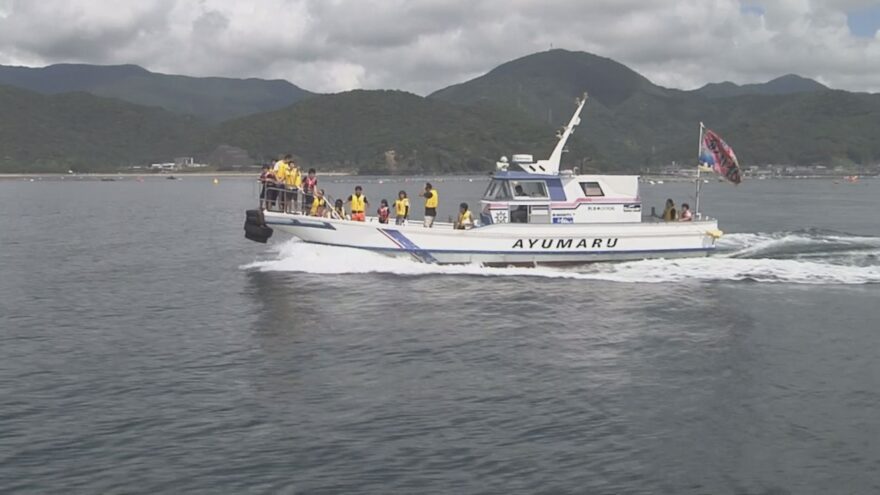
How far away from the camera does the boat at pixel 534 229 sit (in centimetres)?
2989

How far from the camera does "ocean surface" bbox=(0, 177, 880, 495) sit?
12.2m

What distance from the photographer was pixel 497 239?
3019 cm

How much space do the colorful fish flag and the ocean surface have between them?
11.9ft

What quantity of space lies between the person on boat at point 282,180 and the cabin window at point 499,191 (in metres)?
7.71

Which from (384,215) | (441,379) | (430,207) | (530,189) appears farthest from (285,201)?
Answer: (441,379)

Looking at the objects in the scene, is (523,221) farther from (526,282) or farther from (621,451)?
(621,451)

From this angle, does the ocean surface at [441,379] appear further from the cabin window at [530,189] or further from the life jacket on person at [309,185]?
the cabin window at [530,189]

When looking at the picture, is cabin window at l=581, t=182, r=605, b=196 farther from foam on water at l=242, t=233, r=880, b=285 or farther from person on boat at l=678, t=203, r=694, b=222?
person on boat at l=678, t=203, r=694, b=222

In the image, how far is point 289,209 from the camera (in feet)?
99.4

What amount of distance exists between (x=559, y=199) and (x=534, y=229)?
168cm

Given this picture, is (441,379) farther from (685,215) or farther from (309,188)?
(685,215)

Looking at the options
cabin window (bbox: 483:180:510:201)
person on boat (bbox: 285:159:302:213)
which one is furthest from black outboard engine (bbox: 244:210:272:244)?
cabin window (bbox: 483:180:510:201)

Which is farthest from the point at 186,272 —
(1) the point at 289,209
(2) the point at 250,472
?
(2) the point at 250,472

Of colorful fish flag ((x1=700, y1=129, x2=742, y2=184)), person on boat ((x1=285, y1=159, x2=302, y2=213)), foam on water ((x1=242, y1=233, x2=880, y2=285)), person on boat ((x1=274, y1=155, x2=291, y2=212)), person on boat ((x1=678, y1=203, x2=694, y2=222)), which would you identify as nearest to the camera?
foam on water ((x1=242, y1=233, x2=880, y2=285))
